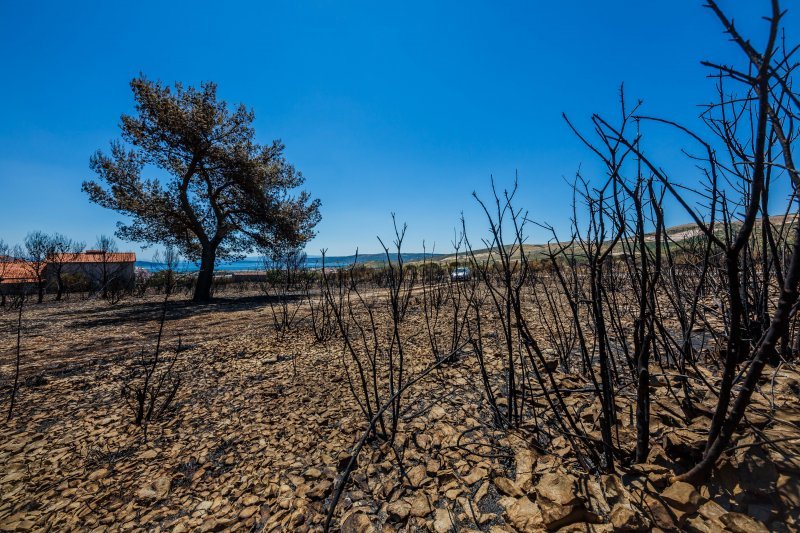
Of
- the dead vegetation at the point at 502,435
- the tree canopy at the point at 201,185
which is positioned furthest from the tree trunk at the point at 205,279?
the dead vegetation at the point at 502,435

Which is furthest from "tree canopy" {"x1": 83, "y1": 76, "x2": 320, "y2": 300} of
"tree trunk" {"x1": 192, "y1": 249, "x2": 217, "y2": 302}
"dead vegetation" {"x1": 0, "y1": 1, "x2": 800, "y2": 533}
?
"dead vegetation" {"x1": 0, "y1": 1, "x2": 800, "y2": 533}

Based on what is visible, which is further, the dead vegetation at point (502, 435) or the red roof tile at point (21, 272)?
the red roof tile at point (21, 272)

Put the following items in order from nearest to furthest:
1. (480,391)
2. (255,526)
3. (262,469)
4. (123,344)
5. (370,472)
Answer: (255,526) < (370,472) < (262,469) < (480,391) < (123,344)

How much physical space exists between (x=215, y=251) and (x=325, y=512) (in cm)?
1649

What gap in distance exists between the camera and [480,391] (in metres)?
3.05

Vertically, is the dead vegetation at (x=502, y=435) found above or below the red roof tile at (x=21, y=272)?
below

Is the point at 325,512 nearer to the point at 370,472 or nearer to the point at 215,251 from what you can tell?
the point at 370,472

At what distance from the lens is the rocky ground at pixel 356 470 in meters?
1.41

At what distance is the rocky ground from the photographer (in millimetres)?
1411

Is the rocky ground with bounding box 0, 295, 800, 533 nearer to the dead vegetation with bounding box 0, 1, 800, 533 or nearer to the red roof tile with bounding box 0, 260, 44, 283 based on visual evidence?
the dead vegetation with bounding box 0, 1, 800, 533

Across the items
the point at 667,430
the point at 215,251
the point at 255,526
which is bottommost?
the point at 255,526

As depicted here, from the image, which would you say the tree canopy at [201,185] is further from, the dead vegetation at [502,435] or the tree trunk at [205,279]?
the dead vegetation at [502,435]

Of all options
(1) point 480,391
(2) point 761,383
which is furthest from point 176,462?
(2) point 761,383

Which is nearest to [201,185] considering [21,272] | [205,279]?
[205,279]
